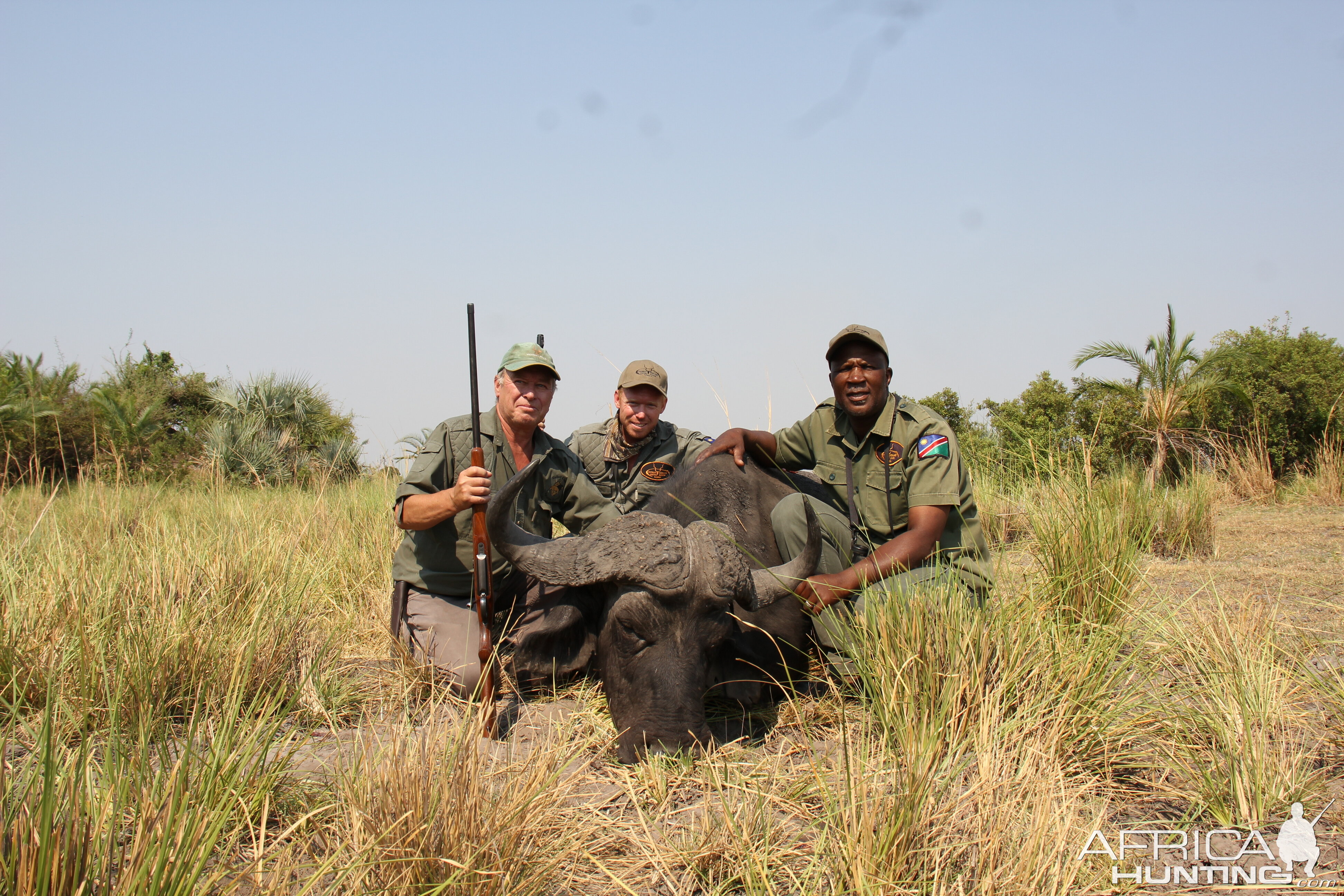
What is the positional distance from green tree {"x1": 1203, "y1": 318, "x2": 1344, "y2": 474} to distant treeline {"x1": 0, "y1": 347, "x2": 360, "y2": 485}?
1787 cm

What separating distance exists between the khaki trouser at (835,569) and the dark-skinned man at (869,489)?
0.01 m

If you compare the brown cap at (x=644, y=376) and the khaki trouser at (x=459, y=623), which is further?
the brown cap at (x=644, y=376)

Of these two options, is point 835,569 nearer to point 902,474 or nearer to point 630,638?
point 902,474

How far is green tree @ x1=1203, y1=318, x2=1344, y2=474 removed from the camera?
16516mm

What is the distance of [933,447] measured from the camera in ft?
16.7

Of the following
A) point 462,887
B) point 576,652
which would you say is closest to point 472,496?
point 576,652

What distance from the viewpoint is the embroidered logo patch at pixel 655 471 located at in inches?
284

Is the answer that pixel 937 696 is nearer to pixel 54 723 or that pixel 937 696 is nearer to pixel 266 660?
pixel 266 660

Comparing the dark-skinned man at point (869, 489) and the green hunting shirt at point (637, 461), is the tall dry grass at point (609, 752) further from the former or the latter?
the green hunting shirt at point (637, 461)

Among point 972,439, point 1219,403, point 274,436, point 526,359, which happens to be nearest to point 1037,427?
point 972,439

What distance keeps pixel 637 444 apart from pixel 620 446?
0.19 meters

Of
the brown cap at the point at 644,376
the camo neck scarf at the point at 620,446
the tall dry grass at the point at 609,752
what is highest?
the brown cap at the point at 644,376

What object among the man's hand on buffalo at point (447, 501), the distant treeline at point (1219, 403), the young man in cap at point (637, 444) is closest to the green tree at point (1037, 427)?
the distant treeline at point (1219, 403)

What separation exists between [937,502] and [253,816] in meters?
3.88
